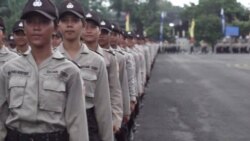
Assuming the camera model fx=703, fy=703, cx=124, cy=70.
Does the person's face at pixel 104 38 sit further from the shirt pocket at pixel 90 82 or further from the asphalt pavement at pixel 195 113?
the asphalt pavement at pixel 195 113

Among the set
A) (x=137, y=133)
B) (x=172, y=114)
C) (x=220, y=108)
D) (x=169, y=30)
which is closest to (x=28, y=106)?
(x=137, y=133)

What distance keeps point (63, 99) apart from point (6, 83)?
1.16 ft

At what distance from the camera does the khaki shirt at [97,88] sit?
5098mm

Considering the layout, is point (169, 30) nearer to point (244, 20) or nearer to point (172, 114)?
point (244, 20)

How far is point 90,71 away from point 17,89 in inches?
50.7

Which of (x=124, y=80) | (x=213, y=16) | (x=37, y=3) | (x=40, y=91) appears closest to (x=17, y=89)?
(x=40, y=91)

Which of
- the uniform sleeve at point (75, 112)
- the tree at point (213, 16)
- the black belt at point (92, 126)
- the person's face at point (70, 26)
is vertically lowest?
the tree at point (213, 16)

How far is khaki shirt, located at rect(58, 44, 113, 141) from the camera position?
5.10 metres

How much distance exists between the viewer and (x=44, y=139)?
414cm

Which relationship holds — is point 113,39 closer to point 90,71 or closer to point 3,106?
point 90,71

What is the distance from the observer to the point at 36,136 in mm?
4141

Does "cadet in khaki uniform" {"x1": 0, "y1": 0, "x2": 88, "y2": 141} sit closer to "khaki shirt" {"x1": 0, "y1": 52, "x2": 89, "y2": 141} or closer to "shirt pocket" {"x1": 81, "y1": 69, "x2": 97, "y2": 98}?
"khaki shirt" {"x1": 0, "y1": 52, "x2": 89, "y2": 141}

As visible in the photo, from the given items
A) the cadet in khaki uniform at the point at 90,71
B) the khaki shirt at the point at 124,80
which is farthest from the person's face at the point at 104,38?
the cadet in khaki uniform at the point at 90,71

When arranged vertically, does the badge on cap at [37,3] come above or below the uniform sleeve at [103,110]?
above
